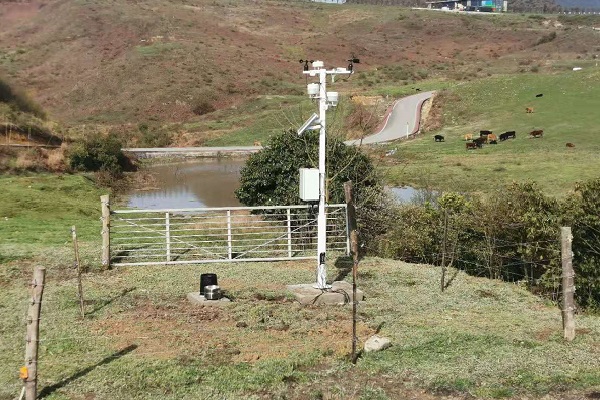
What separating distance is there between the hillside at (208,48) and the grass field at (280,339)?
2532 inches

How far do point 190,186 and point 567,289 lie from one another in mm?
29035

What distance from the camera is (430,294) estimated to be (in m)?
12.6

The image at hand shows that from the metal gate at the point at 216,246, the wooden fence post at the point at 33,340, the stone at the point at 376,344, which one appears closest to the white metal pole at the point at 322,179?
the metal gate at the point at 216,246

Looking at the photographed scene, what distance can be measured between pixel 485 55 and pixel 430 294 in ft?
344

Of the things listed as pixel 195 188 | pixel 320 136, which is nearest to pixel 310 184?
pixel 320 136

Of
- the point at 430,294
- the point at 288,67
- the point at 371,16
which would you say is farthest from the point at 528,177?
the point at 371,16

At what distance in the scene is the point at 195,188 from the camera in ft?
119

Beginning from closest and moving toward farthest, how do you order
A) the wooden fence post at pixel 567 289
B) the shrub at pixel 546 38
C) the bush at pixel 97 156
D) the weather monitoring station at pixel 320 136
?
the wooden fence post at pixel 567 289 → the weather monitoring station at pixel 320 136 → the bush at pixel 97 156 → the shrub at pixel 546 38

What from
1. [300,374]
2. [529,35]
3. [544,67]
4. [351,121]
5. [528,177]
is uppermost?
[529,35]

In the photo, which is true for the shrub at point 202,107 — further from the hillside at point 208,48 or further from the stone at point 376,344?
the stone at point 376,344

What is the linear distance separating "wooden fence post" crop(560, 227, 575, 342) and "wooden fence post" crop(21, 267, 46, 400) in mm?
6867

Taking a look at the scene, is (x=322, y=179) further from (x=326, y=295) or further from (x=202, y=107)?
(x=202, y=107)

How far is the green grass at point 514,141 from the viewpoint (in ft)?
103

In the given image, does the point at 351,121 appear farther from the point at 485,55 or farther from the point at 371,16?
the point at 371,16
